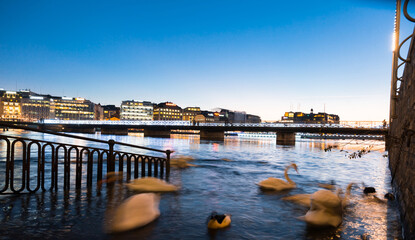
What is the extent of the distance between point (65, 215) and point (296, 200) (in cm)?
682

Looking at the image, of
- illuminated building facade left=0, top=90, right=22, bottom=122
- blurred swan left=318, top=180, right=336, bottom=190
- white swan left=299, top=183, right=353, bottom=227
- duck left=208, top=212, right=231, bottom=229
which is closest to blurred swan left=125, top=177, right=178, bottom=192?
duck left=208, top=212, right=231, bottom=229

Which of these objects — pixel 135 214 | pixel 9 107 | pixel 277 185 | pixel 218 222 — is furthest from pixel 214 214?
pixel 9 107

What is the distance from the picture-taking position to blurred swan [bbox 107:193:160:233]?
5980mm

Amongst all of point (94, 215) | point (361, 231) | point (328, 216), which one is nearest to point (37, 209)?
point (94, 215)

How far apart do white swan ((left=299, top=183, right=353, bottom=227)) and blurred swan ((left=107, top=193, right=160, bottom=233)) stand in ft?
12.5

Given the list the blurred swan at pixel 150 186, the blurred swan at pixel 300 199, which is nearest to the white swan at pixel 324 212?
the blurred swan at pixel 300 199

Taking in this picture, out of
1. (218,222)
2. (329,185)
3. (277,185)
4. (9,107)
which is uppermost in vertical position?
(9,107)

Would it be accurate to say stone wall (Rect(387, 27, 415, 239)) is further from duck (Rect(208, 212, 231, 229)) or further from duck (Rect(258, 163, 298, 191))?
duck (Rect(258, 163, 298, 191))

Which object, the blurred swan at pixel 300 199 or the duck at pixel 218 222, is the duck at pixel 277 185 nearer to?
the blurred swan at pixel 300 199

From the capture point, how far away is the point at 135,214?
6578 millimetres

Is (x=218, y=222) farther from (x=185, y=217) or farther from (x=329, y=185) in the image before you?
(x=329, y=185)

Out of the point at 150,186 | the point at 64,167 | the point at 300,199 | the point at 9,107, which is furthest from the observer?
the point at 9,107

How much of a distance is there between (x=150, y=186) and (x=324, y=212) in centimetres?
600

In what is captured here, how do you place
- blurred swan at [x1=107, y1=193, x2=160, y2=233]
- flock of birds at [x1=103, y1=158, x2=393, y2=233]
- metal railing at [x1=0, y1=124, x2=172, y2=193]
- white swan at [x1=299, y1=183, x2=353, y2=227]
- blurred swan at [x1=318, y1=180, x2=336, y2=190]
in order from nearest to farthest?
blurred swan at [x1=107, y1=193, x2=160, y2=233], flock of birds at [x1=103, y1=158, x2=393, y2=233], white swan at [x1=299, y1=183, x2=353, y2=227], metal railing at [x1=0, y1=124, x2=172, y2=193], blurred swan at [x1=318, y1=180, x2=336, y2=190]
